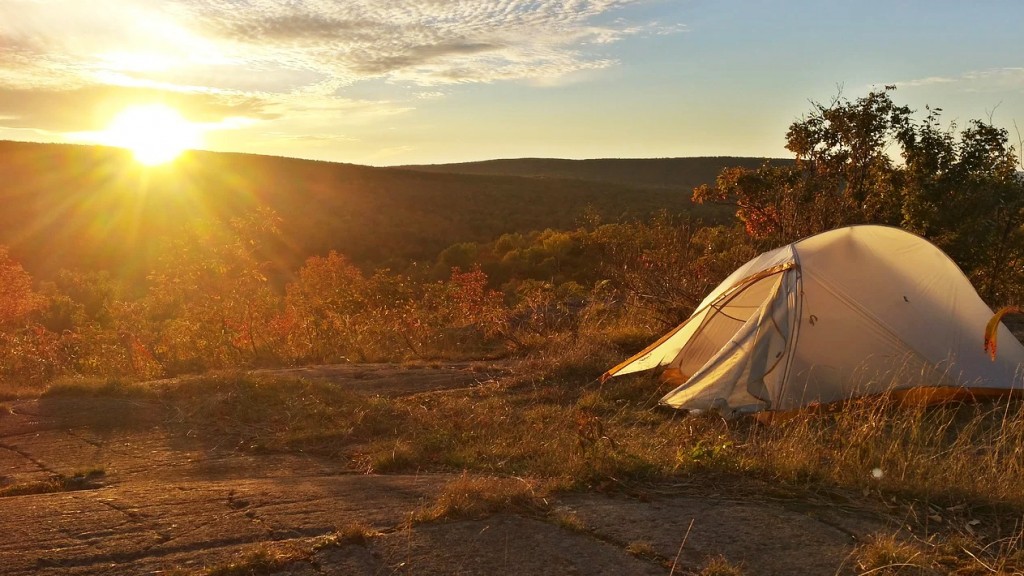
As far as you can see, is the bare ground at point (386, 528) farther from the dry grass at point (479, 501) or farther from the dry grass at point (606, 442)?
the dry grass at point (606, 442)

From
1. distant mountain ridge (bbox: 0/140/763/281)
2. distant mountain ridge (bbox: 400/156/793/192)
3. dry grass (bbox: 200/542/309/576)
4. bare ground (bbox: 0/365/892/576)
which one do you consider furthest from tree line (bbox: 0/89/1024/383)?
distant mountain ridge (bbox: 400/156/793/192)

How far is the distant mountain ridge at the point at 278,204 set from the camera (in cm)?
Answer: 3506

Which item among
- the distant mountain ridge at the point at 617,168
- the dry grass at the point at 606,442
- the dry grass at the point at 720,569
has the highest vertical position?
the distant mountain ridge at the point at 617,168

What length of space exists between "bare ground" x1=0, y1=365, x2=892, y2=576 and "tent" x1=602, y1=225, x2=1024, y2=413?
2818mm

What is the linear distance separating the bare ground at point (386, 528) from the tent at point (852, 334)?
2.82 meters

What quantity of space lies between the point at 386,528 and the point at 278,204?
44.3 meters

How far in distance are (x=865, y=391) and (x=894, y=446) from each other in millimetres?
2656

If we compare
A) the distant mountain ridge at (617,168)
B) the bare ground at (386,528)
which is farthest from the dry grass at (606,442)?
the distant mountain ridge at (617,168)

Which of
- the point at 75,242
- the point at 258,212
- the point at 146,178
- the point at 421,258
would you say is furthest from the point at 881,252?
the point at 146,178

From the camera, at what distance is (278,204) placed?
152 ft

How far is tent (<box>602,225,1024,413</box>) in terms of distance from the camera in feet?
24.6

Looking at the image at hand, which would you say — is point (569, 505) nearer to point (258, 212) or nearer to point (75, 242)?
point (258, 212)

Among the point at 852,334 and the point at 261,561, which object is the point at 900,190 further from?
the point at 261,561

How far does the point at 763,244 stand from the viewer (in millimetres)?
13016
